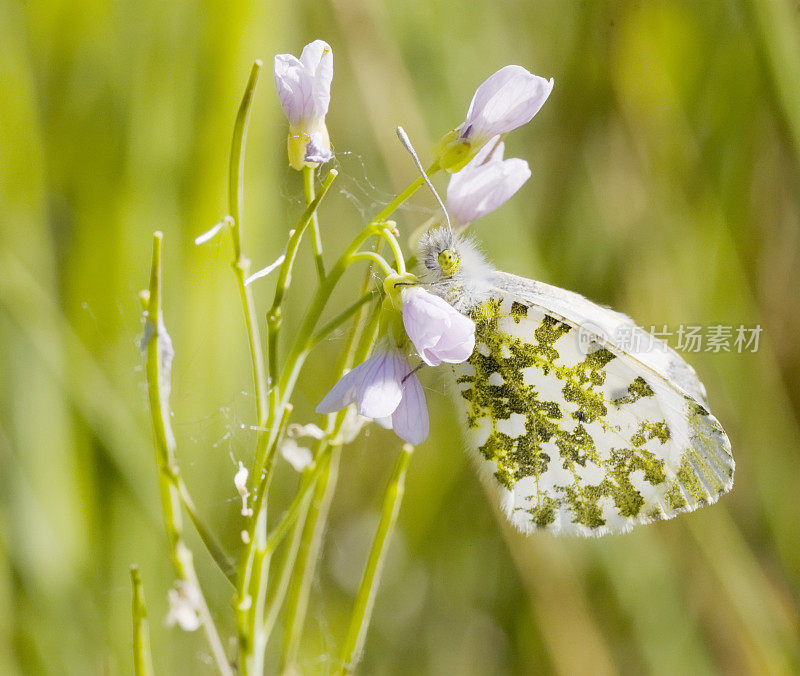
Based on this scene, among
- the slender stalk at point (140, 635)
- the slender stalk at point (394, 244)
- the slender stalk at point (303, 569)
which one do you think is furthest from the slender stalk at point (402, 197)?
the slender stalk at point (140, 635)

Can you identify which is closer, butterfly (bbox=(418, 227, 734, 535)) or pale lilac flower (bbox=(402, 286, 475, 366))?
pale lilac flower (bbox=(402, 286, 475, 366))

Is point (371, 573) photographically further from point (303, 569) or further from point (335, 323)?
point (335, 323)

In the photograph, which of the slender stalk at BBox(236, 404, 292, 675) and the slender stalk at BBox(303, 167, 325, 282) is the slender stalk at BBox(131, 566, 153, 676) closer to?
the slender stalk at BBox(236, 404, 292, 675)

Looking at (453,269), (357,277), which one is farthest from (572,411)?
(357,277)

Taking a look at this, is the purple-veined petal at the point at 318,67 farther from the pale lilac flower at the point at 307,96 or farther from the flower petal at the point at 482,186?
the flower petal at the point at 482,186

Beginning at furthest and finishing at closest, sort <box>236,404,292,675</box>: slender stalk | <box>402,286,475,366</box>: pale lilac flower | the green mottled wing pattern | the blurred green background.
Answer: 1. the blurred green background
2. the green mottled wing pattern
3. <box>236,404,292,675</box>: slender stalk
4. <box>402,286,475,366</box>: pale lilac flower

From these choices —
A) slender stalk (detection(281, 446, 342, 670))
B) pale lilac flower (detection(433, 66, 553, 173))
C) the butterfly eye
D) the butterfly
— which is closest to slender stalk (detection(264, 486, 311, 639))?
slender stalk (detection(281, 446, 342, 670))

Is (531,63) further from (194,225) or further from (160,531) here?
(160,531)

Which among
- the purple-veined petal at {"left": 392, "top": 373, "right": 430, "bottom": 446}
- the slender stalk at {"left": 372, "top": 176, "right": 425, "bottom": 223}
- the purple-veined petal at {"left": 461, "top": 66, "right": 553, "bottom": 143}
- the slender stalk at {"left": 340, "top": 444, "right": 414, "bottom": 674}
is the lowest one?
the slender stalk at {"left": 340, "top": 444, "right": 414, "bottom": 674}
